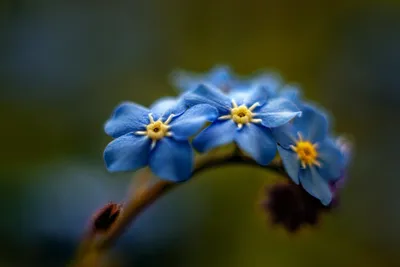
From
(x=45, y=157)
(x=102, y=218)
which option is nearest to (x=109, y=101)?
(x=45, y=157)

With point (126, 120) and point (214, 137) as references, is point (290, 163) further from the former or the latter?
point (126, 120)

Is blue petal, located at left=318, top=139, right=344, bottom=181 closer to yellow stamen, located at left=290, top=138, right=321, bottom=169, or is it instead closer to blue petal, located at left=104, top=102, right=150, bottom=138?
yellow stamen, located at left=290, top=138, right=321, bottom=169

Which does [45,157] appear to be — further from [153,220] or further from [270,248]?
[270,248]

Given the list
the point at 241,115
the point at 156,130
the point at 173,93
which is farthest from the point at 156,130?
the point at 173,93

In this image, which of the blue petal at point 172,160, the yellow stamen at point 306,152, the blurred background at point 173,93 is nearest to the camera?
the blue petal at point 172,160

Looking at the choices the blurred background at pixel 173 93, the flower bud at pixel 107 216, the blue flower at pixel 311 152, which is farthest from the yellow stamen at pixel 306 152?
the blurred background at pixel 173 93

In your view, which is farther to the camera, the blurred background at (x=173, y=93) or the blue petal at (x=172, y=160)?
the blurred background at (x=173, y=93)

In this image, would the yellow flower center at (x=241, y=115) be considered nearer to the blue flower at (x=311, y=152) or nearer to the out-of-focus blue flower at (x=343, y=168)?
the blue flower at (x=311, y=152)

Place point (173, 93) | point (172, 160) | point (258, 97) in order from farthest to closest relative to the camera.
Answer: point (173, 93)
point (258, 97)
point (172, 160)
